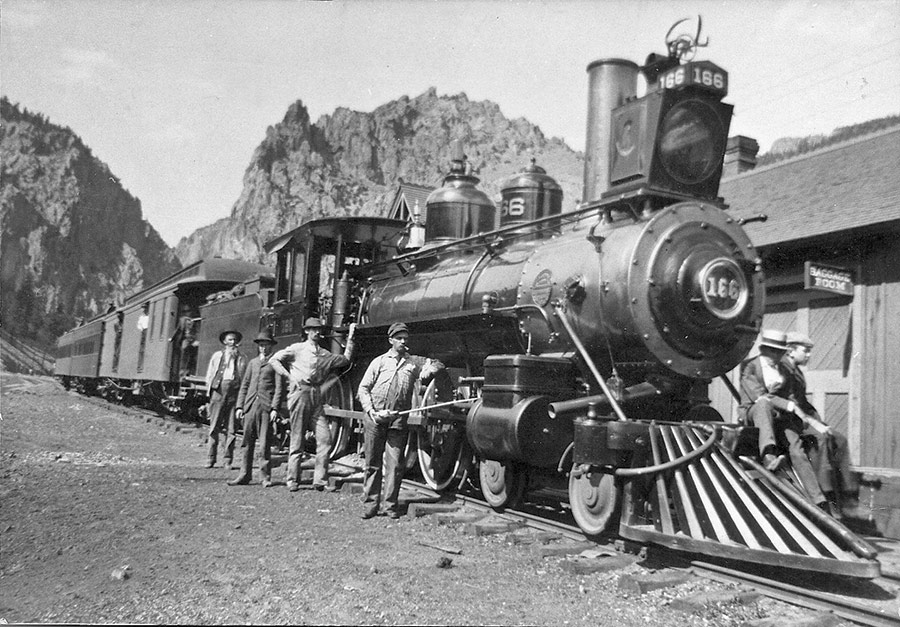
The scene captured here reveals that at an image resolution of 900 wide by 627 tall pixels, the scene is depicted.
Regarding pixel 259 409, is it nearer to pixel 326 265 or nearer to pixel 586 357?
pixel 326 265

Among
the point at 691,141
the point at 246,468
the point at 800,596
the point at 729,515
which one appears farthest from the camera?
the point at 246,468

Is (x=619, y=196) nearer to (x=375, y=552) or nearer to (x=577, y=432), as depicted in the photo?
(x=577, y=432)

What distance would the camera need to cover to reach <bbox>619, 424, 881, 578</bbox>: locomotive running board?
394cm

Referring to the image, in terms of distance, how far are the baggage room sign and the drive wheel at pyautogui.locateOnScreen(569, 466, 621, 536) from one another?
366 centimetres

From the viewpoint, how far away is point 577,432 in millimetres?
5066

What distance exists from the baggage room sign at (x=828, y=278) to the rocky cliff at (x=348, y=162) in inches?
3540

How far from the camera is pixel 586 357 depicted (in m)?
5.46

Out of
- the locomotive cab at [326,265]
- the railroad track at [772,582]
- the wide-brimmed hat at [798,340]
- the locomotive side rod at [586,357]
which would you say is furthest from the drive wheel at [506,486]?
the locomotive cab at [326,265]

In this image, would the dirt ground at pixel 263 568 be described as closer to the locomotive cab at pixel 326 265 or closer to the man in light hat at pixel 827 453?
the man in light hat at pixel 827 453

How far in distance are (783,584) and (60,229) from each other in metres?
87.0

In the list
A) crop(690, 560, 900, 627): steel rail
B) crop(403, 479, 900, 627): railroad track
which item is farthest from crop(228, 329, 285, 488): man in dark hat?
crop(690, 560, 900, 627): steel rail

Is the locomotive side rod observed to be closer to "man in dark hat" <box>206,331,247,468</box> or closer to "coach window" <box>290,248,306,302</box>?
"coach window" <box>290,248,306,302</box>

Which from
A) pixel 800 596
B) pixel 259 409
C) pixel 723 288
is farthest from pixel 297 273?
pixel 800 596

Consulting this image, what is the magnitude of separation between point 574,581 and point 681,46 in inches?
171
